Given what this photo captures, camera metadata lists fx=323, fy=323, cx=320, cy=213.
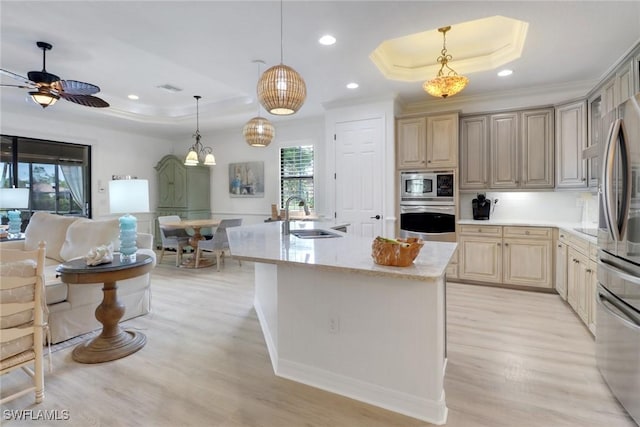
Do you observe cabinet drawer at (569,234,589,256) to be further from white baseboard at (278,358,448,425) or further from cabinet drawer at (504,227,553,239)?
white baseboard at (278,358,448,425)

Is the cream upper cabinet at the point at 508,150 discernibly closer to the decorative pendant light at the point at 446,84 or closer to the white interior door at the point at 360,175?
the white interior door at the point at 360,175

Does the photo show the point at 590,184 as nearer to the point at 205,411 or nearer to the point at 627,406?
the point at 627,406

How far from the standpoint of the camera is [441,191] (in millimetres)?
4578

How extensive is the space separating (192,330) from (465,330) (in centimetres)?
254

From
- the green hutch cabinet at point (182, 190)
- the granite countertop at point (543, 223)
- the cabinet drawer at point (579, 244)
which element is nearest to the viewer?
the cabinet drawer at point (579, 244)

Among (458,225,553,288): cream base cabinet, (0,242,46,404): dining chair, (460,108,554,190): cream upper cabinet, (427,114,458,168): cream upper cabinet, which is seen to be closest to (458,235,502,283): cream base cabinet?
(458,225,553,288): cream base cabinet

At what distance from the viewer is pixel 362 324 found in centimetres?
196

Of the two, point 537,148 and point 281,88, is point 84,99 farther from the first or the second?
point 537,148

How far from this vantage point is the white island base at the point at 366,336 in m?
1.80

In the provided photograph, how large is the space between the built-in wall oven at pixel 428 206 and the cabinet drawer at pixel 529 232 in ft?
2.21

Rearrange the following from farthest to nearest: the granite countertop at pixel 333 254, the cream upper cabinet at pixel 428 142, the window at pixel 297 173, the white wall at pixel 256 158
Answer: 1. the window at pixel 297 173
2. the white wall at pixel 256 158
3. the cream upper cabinet at pixel 428 142
4. the granite countertop at pixel 333 254

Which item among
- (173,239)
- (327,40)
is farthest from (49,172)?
(327,40)

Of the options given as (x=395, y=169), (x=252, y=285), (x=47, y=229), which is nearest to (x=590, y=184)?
(x=395, y=169)

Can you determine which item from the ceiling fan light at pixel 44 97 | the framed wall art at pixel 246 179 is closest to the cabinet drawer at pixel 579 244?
the framed wall art at pixel 246 179
